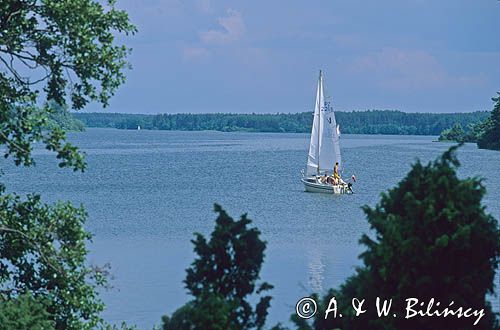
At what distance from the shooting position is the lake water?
2494 centimetres

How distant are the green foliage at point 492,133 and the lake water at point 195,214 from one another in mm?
18590

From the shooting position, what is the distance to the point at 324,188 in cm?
5334

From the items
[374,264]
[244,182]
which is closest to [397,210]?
[374,264]

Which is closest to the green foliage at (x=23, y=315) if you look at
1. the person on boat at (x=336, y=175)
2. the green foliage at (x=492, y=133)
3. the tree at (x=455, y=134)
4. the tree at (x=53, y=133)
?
the tree at (x=53, y=133)

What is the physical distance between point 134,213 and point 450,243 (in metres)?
36.9

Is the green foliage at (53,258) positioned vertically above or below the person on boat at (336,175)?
above

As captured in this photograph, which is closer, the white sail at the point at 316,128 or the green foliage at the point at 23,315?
the green foliage at the point at 23,315

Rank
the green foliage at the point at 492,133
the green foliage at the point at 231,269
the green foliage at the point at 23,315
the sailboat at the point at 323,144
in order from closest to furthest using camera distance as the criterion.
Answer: the green foliage at the point at 231,269 < the green foliage at the point at 23,315 < the sailboat at the point at 323,144 < the green foliage at the point at 492,133

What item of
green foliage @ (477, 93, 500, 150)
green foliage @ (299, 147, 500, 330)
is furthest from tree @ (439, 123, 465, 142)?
green foliage @ (299, 147, 500, 330)

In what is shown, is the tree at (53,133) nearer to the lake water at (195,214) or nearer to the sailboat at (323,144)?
the lake water at (195,214)

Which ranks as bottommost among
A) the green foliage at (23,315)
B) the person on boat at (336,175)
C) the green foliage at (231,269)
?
the person on boat at (336,175)

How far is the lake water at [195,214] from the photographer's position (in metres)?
24.9

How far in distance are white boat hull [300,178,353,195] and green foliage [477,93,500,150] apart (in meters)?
56.9

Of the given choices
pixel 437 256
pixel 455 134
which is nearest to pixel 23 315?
pixel 437 256
